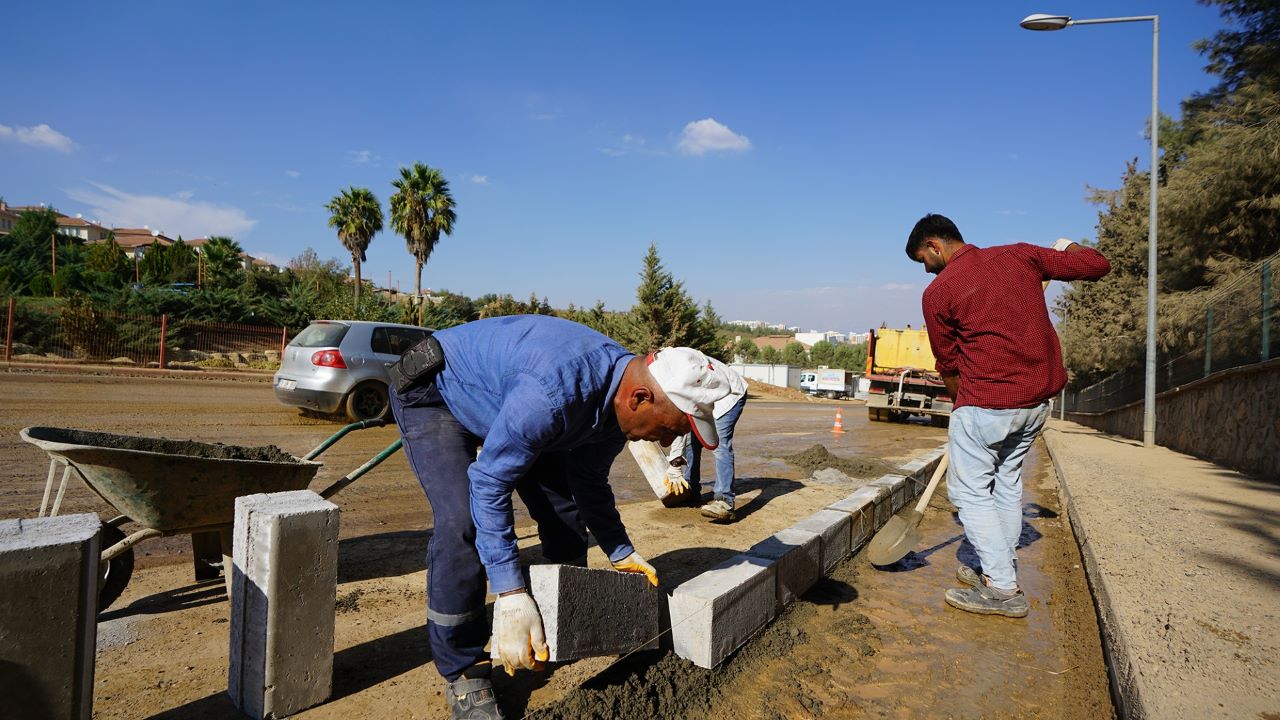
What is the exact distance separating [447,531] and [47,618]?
1.01m

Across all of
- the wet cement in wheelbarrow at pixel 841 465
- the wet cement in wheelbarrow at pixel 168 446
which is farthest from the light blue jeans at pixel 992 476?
the wet cement in wheelbarrow at pixel 841 465

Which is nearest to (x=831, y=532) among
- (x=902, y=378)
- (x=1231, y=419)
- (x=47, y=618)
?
(x=47, y=618)

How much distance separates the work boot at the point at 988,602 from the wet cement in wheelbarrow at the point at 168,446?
3577 mm

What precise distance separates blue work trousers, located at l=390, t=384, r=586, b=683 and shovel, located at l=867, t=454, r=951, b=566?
255cm

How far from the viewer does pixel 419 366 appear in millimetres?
2391

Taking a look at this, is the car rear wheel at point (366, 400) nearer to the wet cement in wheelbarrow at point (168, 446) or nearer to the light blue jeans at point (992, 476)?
the wet cement in wheelbarrow at point (168, 446)

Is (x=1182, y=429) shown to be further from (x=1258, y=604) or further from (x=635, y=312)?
(x=635, y=312)

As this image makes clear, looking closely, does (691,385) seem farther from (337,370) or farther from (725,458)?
(337,370)

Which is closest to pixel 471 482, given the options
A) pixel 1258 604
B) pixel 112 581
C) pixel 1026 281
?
pixel 112 581

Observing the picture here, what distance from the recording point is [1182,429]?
1147cm

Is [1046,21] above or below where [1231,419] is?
above

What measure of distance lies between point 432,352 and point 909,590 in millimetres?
3194

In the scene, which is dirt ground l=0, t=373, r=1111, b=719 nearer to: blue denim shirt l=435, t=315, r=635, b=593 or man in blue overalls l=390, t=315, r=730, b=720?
man in blue overalls l=390, t=315, r=730, b=720

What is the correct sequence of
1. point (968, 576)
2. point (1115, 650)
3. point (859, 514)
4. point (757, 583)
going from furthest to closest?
1. point (859, 514)
2. point (968, 576)
3. point (757, 583)
4. point (1115, 650)
